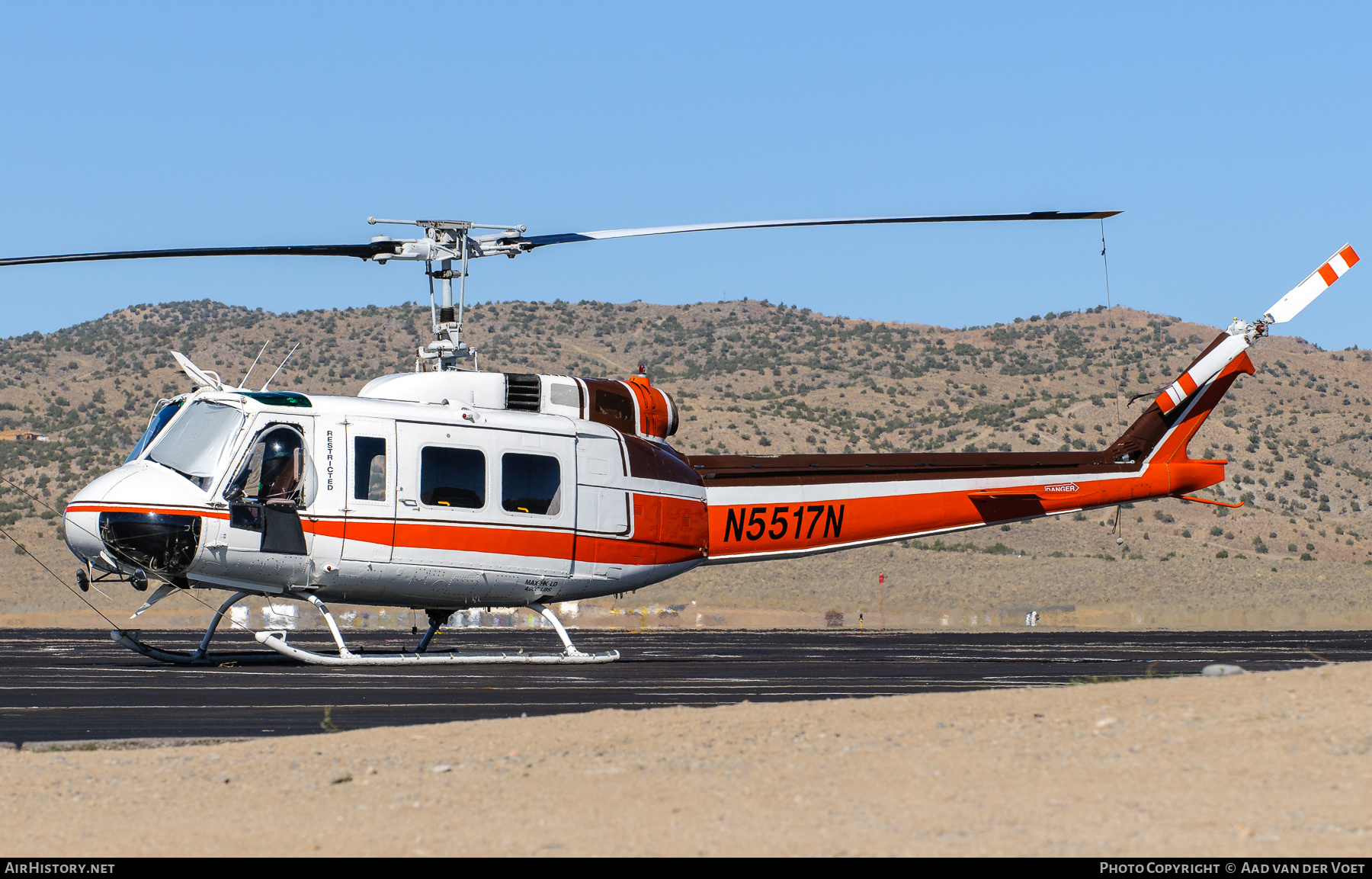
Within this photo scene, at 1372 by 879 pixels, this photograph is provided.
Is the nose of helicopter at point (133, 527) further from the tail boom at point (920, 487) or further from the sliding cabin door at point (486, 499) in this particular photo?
the tail boom at point (920, 487)

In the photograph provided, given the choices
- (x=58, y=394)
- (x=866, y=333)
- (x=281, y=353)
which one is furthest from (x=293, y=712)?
(x=866, y=333)

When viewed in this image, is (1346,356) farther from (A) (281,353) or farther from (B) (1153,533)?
(A) (281,353)

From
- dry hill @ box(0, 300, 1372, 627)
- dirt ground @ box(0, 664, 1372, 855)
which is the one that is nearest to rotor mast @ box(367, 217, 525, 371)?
dirt ground @ box(0, 664, 1372, 855)

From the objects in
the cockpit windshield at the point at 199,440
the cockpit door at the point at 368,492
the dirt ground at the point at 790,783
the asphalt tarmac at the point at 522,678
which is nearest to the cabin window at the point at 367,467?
the cockpit door at the point at 368,492

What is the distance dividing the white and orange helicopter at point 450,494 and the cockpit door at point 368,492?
21mm

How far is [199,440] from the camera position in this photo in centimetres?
1775

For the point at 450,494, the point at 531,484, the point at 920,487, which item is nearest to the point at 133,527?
the point at 450,494

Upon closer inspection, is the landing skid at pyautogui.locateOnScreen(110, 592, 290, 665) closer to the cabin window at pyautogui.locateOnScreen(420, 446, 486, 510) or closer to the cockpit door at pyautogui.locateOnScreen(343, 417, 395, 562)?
the cockpit door at pyautogui.locateOnScreen(343, 417, 395, 562)

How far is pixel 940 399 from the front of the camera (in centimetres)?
9619

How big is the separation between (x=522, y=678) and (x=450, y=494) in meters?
2.87

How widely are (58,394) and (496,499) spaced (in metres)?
80.1

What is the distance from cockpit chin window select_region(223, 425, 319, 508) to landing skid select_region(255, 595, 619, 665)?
134cm

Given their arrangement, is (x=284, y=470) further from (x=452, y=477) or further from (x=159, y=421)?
(x=452, y=477)

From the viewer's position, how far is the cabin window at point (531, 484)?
62.3ft
